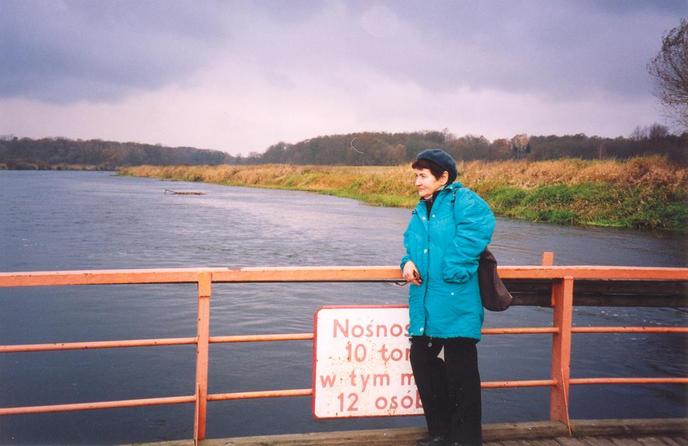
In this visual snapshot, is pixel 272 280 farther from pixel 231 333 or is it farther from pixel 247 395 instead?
pixel 231 333

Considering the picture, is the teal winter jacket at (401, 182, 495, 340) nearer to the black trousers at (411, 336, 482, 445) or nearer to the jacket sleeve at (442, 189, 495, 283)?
the jacket sleeve at (442, 189, 495, 283)

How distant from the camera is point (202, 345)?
3508mm

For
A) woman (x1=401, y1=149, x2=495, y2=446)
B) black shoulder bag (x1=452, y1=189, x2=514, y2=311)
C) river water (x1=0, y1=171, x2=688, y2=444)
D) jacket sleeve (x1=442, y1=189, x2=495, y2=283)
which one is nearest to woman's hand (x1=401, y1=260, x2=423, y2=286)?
woman (x1=401, y1=149, x2=495, y2=446)

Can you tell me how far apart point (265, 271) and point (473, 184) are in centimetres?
3341

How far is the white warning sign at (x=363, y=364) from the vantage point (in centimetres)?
372

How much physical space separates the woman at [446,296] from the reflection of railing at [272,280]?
308mm

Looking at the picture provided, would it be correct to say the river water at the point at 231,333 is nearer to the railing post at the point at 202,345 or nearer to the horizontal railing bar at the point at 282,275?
the railing post at the point at 202,345

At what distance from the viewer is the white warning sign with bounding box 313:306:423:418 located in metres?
3.72

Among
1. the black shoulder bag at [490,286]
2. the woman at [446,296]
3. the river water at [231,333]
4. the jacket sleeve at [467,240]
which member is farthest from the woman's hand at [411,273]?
the river water at [231,333]

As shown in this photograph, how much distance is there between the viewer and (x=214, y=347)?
8.61m

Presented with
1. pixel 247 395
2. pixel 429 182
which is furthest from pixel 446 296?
pixel 247 395

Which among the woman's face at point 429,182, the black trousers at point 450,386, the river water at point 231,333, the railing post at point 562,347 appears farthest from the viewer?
the river water at point 231,333

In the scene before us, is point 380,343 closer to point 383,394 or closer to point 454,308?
point 383,394

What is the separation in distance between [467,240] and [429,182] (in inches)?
18.3
